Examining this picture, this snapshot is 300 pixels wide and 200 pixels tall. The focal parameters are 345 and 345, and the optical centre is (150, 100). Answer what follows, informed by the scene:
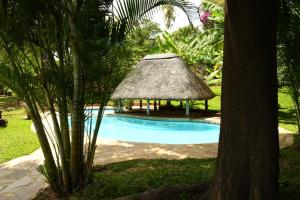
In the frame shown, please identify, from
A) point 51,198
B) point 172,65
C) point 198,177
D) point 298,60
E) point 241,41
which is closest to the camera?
point 241,41

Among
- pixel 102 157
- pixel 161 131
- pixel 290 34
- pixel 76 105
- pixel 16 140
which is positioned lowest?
pixel 161 131

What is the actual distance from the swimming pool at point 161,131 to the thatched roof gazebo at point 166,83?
114cm

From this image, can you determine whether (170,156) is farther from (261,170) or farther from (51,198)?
(261,170)

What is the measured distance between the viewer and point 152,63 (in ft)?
59.6

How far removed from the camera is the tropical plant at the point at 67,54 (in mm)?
4375

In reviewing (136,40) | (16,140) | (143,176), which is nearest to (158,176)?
(143,176)

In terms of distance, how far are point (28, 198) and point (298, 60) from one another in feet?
16.2

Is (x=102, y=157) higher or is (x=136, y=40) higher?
Result: (x=136, y=40)

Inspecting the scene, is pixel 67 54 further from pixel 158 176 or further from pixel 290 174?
pixel 290 174

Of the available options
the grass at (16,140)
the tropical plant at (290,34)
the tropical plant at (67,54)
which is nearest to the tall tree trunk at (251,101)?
the tropical plant at (67,54)

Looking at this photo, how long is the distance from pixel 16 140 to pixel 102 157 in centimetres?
388

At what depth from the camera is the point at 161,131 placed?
1488cm

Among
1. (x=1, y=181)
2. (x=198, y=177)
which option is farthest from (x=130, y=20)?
(x=1, y=181)

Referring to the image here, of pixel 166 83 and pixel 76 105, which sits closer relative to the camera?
pixel 76 105
